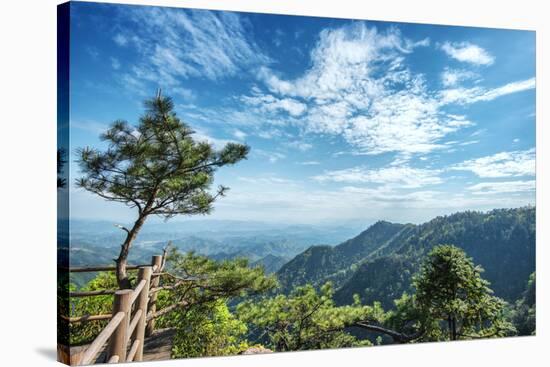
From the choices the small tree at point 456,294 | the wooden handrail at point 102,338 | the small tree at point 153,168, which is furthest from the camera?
the small tree at point 456,294

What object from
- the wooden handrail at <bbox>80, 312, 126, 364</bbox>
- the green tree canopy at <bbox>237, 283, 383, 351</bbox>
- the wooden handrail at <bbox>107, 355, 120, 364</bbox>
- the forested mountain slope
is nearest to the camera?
the wooden handrail at <bbox>80, 312, 126, 364</bbox>

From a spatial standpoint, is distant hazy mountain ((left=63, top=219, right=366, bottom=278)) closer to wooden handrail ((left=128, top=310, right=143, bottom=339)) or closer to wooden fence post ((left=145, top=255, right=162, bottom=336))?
wooden fence post ((left=145, top=255, right=162, bottom=336))

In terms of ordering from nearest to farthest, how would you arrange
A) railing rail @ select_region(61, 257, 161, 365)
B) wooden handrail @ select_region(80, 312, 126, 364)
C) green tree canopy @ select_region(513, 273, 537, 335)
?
wooden handrail @ select_region(80, 312, 126, 364) < railing rail @ select_region(61, 257, 161, 365) < green tree canopy @ select_region(513, 273, 537, 335)

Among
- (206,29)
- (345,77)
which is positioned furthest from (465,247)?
(206,29)

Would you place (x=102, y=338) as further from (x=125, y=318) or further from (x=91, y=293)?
(x=91, y=293)

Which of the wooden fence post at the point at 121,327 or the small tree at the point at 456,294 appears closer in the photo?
the wooden fence post at the point at 121,327

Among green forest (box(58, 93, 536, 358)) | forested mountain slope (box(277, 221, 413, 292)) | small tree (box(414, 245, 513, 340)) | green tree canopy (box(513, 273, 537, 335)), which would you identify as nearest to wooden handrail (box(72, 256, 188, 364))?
green forest (box(58, 93, 536, 358))

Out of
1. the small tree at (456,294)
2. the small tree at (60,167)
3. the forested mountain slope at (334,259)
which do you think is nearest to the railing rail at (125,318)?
the small tree at (60,167)

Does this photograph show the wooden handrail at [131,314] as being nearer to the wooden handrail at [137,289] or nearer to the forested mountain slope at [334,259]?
the wooden handrail at [137,289]

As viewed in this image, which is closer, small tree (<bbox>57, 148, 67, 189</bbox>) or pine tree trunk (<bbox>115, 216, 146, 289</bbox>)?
small tree (<bbox>57, 148, 67, 189</bbox>)
